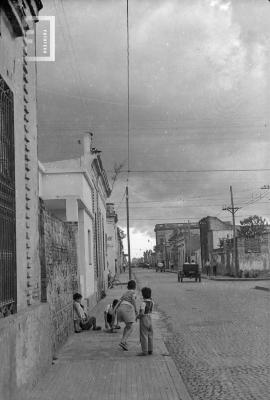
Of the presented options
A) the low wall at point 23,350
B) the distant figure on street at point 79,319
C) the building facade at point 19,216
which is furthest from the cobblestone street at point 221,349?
the building facade at point 19,216

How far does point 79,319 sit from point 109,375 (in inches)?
204

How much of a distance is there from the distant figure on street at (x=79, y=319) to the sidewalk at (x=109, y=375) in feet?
5.10

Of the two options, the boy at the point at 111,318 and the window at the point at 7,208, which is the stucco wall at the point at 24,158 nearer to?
the window at the point at 7,208

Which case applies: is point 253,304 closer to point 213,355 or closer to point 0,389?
point 213,355

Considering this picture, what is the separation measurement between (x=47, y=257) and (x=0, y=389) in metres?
4.41

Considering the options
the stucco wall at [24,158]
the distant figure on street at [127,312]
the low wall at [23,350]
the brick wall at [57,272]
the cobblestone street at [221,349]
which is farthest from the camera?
the distant figure on street at [127,312]

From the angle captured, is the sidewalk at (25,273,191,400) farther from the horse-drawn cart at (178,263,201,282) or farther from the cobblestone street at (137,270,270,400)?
the horse-drawn cart at (178,263,201,282)

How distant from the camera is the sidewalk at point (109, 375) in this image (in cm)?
673

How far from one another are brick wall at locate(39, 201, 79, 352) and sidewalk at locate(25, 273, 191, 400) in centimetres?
54

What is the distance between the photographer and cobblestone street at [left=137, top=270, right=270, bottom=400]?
283 inches

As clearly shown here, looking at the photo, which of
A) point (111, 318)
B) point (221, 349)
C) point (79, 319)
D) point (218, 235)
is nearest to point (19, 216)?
point (221, 349)

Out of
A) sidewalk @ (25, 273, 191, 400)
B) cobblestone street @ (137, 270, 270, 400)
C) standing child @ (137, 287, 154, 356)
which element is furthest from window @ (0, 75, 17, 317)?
standing child @ (137, 287, 154, 356)

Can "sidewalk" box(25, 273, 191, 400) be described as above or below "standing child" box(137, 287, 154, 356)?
below

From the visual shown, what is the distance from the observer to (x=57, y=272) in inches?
423
